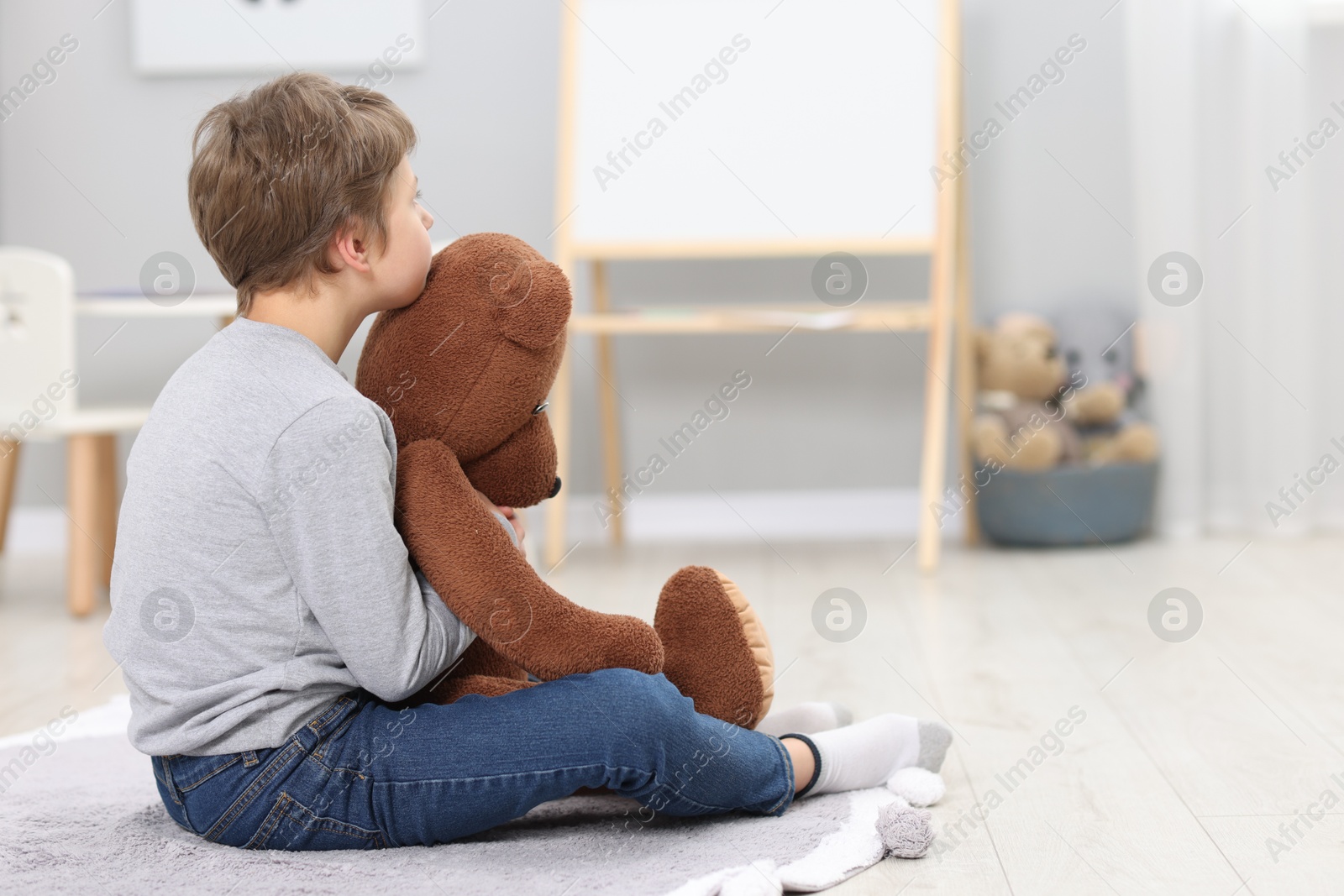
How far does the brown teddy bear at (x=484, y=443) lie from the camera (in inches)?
36.5

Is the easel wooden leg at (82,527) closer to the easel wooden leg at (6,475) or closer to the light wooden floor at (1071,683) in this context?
the light wooden floor at (1071,683)

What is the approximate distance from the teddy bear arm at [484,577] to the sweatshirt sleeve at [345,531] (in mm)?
41

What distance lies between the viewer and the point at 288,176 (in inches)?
35.6

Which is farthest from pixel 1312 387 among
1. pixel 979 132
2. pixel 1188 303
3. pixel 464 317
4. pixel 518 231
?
pixel 464 317

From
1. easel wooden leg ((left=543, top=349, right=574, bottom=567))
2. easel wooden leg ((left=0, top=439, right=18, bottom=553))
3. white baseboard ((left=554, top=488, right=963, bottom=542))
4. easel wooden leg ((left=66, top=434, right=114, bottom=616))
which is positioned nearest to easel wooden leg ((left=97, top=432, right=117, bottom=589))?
easel wooden leg ((left=66, top=434, right=114, bottom=616))

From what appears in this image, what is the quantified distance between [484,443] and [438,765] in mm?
249

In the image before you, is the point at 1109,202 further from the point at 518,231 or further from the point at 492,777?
the point at 492,777

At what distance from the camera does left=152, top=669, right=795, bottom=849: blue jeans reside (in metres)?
0.91

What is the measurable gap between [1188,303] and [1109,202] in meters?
0.27

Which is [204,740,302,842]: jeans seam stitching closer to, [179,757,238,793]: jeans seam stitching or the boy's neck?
[179,757,238,793]: jeans seam stitching

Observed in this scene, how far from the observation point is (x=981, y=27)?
239cm

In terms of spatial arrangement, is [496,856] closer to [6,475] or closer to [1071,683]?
[1071,683]

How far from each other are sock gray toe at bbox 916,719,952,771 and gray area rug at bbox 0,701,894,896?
0.19 ft

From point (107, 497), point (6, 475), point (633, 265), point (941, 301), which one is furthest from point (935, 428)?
point (6, 475)
